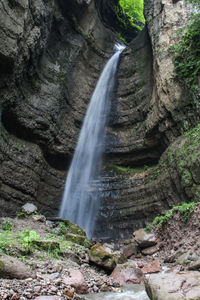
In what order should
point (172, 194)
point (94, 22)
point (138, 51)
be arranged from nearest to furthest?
point (172, 194) < point (138, 51) < point (94, 22)

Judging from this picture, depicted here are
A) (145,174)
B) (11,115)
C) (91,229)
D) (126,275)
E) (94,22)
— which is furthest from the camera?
(94,22)

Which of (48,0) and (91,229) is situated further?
(48,0)

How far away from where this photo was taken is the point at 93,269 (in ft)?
15.4

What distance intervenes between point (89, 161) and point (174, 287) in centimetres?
1123

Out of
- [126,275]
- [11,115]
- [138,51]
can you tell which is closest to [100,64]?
[138,51]

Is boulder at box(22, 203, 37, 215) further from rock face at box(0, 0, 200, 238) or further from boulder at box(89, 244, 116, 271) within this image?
boulder at box(89, 244, 116, 271)

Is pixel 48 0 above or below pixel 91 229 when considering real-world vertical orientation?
above

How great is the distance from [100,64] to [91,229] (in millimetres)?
12594

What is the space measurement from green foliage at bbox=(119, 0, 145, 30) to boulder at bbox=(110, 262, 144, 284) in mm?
23949

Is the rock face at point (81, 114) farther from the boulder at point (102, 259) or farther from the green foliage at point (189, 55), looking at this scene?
the boulder at point (102, 259)

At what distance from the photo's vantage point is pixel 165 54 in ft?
38.4

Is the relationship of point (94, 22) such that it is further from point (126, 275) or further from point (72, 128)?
point (126, 275)

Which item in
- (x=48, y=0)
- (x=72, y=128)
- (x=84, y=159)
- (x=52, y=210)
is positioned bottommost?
(x=52, y=210)

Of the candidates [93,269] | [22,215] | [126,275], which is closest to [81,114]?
[22,215]
